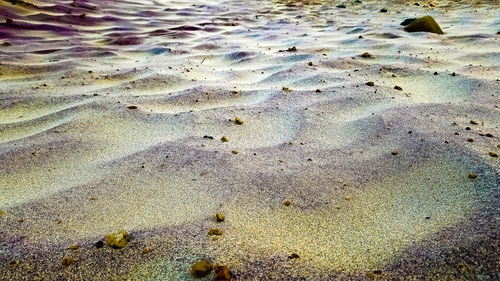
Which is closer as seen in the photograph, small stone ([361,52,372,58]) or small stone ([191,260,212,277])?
small stone ([191,260,212,277])

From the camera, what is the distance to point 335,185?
125 centimetres

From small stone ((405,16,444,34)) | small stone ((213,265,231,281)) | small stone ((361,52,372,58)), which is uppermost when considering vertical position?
small stone ((405,16,444,34))

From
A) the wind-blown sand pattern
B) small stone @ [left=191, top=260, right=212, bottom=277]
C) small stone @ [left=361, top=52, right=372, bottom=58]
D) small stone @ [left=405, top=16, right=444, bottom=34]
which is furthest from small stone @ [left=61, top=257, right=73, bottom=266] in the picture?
small stone @ [left=405, top=16, right=444, bottom=34]

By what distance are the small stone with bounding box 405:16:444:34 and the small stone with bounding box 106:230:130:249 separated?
3.44m

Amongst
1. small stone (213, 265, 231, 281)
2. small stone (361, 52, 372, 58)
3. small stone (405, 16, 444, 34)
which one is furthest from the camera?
small stone (405, 16, 444, 34)

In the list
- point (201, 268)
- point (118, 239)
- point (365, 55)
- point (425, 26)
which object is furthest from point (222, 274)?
point (425, 26)

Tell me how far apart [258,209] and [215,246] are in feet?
0.71

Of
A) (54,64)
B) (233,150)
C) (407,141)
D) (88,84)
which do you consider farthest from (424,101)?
(54,64)

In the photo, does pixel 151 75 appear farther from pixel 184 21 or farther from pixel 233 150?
pixel 184 21

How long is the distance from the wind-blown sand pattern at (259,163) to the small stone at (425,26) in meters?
0.45

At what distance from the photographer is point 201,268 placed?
2.91 ft

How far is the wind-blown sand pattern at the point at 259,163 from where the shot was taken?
94cm

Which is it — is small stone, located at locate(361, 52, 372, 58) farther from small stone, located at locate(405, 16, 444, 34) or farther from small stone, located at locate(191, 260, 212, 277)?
small stone, located at locate(191, 260, 212, 277)

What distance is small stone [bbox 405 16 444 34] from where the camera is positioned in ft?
11.5
